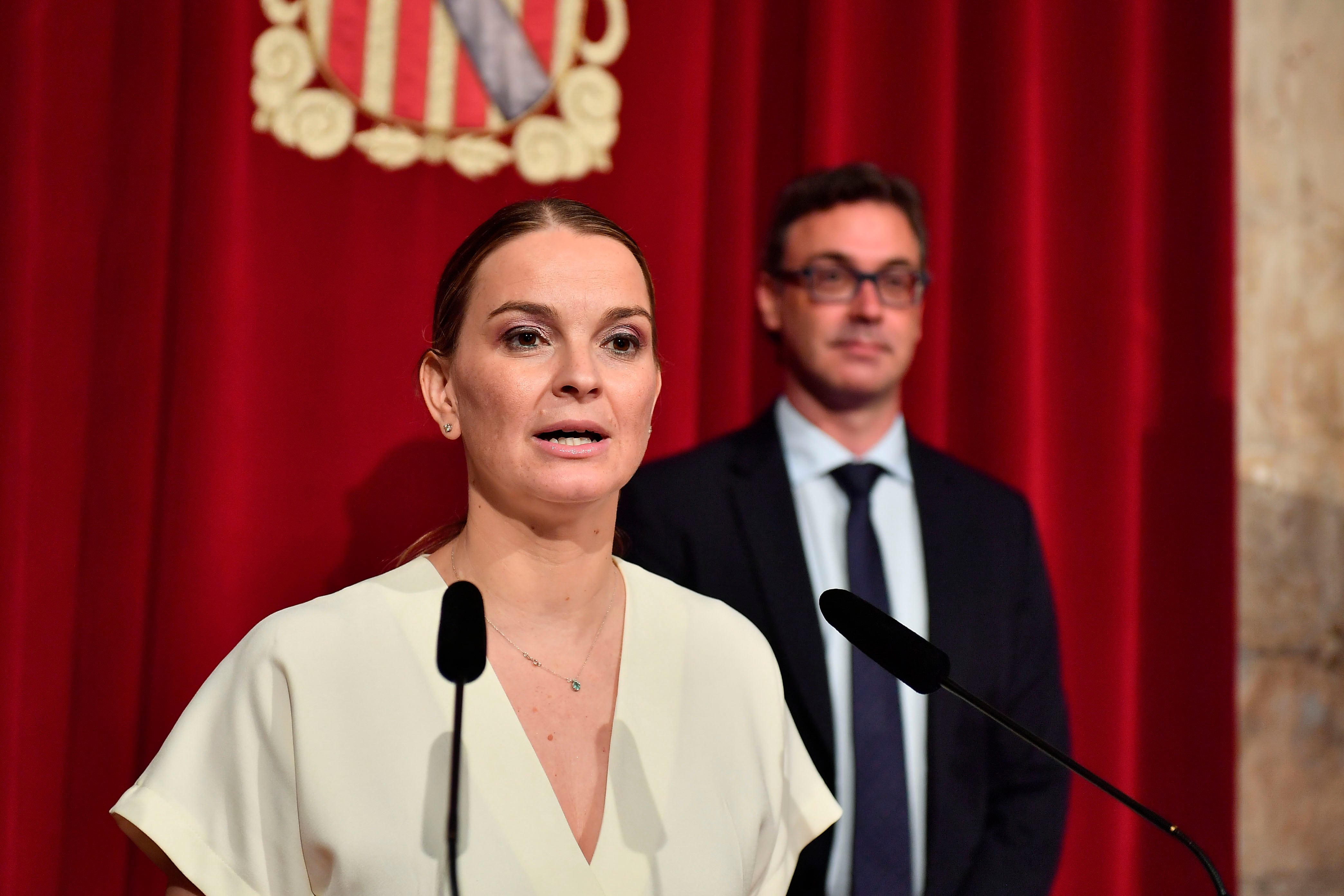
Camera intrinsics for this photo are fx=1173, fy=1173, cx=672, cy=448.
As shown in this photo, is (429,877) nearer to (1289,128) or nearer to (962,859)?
(962,859)

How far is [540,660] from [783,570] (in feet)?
2.16

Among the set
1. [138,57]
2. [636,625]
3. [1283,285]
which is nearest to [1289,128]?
[1283,285]

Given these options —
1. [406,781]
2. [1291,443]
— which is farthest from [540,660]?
[1291,443]

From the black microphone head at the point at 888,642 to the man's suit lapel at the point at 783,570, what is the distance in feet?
2.22

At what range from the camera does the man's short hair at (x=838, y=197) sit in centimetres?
206

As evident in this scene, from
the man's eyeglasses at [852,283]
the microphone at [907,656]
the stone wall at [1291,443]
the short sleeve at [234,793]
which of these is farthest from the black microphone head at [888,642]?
the stone wall at [1291,443]

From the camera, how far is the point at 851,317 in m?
2.02

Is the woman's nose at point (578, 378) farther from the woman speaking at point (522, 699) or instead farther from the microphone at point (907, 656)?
the microphone at point (907, 656)

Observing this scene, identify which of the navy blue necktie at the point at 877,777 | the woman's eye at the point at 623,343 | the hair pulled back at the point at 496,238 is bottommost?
the navy blue necktie at the point at 877,777

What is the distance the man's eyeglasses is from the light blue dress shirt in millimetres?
203

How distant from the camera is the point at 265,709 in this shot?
1.18m

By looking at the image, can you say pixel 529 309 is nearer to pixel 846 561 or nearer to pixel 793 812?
pixel 793 812

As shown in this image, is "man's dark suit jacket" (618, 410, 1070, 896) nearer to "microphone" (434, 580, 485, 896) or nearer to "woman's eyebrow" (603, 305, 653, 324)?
"woman's eyebrow" (603, 305, 653, 324)

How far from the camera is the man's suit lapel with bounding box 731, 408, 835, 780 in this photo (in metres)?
1.84
